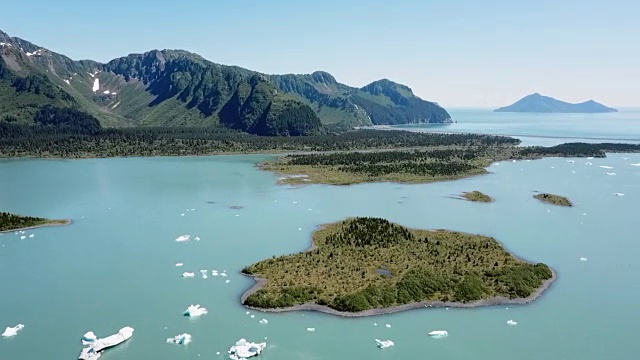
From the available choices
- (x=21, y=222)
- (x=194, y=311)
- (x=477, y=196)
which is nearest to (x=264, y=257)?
(x=194, y=311)

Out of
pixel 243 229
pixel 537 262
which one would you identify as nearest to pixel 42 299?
pixel 243 229

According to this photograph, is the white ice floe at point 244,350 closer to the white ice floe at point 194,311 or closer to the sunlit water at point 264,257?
the sunlit water at point 264,257

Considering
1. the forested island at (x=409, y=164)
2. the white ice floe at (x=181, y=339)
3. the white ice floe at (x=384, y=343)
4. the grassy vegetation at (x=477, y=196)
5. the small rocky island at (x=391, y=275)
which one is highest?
the forested island at (x=409, y=164)

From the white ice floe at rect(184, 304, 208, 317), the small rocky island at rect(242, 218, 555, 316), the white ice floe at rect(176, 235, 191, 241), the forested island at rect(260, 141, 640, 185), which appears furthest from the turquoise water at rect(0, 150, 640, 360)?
the forested island at rect(260, 141, 640, 185)

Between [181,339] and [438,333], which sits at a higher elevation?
[181,339]

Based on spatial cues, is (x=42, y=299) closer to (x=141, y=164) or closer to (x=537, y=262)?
(x=537, y=262)

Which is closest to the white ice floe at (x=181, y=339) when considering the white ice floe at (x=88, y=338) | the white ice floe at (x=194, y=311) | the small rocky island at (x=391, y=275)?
the white ice floe at (x=194, y=311)

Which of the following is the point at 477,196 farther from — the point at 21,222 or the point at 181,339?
the point at 21,222
